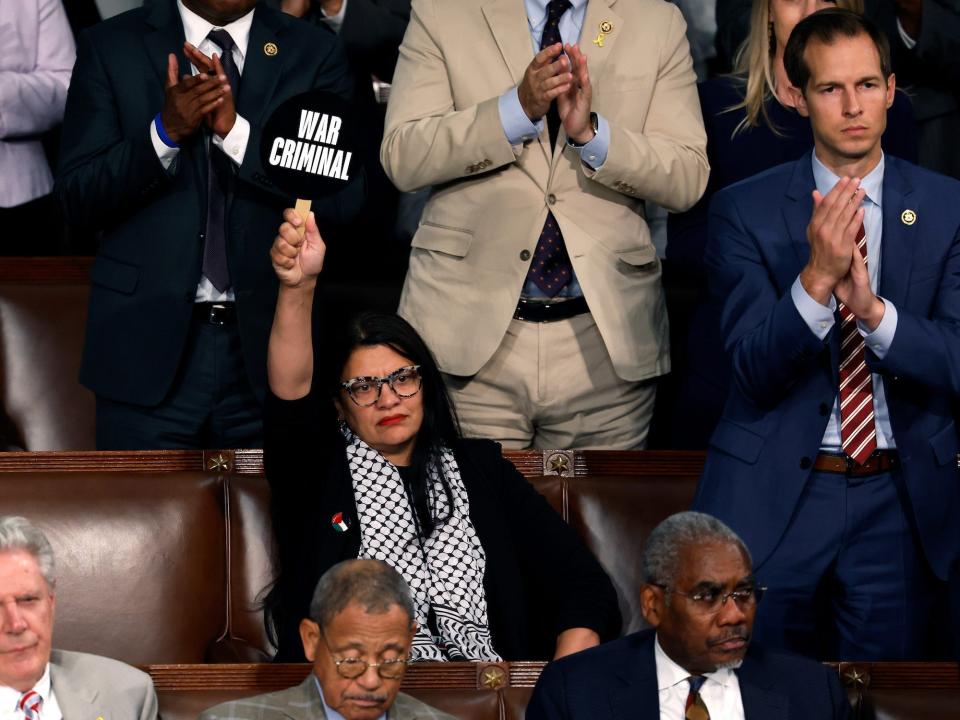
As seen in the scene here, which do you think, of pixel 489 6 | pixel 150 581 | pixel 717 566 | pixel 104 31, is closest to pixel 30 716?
pixel 150 581

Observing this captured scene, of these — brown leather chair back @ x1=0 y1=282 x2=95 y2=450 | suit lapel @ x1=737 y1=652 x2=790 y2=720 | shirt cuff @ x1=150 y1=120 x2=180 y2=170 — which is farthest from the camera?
brown leather chair back @ x1=0 y1=282 x2=95 y2=450

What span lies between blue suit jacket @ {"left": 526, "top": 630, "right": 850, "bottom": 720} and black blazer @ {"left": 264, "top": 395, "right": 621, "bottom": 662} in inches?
15.1

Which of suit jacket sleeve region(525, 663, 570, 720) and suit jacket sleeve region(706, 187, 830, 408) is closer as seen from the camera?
suit jacket sleeve region(525, 663, 570, 720)

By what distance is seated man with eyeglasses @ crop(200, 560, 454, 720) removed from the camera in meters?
2.43

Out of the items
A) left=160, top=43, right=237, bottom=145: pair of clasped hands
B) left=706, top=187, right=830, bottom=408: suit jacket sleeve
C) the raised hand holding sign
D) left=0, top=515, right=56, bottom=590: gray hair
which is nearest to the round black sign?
the raised hand holding sign

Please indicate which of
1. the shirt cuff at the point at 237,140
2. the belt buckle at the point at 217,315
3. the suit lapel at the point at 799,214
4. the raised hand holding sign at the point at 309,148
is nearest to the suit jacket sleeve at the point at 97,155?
the shirt cuff at the point at 237,140

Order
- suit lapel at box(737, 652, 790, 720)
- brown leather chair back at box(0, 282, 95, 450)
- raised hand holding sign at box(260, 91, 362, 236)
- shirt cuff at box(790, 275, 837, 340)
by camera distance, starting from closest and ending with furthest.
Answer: suit lapel at box(737, 652, 790, 720) → shirt cuff at box(790, 275, 837, 340) → raised hand holding sign at box(260, 91, 362, 236) → brown leather chair back at box(0, 282, 95, 450)

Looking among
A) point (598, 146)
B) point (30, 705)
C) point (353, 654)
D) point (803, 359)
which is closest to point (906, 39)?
point (598, 146)

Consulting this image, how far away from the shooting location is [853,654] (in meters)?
2.81

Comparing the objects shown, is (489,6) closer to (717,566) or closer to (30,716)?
(717,566)

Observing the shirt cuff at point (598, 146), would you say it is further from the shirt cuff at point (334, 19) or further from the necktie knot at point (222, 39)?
the shirt cuff at point (334, 19)

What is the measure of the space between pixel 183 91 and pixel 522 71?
663 mm

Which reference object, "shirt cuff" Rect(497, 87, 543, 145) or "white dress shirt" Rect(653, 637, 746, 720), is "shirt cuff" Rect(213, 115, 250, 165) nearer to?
"shirt cuff" Rect(497, 87, 543, 145)

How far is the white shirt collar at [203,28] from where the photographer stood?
3398 mm
